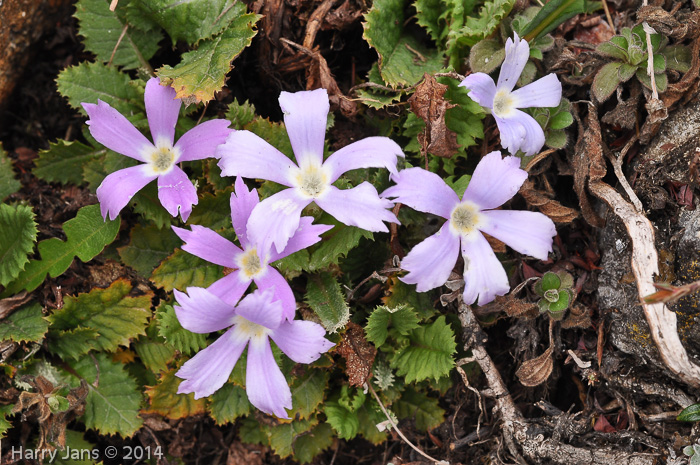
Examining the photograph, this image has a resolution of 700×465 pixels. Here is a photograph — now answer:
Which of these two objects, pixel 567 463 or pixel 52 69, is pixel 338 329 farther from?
pixel 52 69

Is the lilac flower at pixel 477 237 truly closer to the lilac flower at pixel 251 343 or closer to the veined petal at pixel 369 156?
the veined petal at pixel 369 156

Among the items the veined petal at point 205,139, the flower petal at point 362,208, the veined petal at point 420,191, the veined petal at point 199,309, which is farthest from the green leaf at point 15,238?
the veined petal at point 420,191

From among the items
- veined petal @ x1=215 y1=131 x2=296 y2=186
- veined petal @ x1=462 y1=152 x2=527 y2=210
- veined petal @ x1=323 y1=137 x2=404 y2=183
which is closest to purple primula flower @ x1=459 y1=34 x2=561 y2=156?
veined petal @ x1=462 y1=152 x2=527 y2=210

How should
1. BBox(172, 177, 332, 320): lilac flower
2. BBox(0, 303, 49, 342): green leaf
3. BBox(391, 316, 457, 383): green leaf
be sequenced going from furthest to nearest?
BBox(0, 303, 49, 342): green leaf → BBox(391, 316, 457, 383): green leaf → BBox(172, 177, 332, 320): lilac flower

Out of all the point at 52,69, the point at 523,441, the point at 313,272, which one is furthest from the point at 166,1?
the point at 523,441

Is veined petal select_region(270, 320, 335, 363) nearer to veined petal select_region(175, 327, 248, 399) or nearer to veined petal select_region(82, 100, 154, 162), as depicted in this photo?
veined petal select_region(175, 327, 248, 399)
